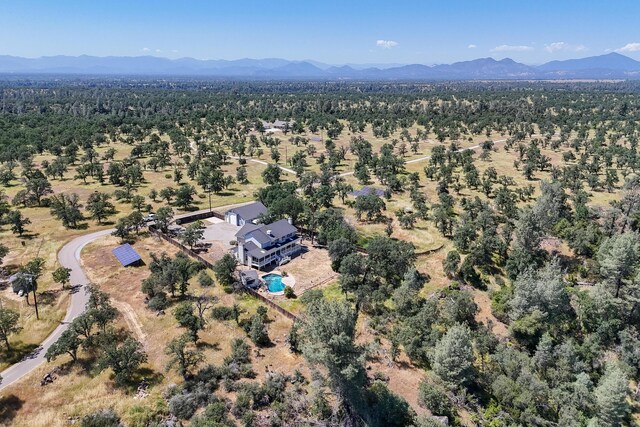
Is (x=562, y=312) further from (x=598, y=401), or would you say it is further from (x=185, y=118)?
(x=185, y=118)

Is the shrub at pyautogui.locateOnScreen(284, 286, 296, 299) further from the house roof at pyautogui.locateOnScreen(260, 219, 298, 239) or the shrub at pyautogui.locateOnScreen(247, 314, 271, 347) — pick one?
the house roof at pyautogui.locateOnScreen(260, 219, 298, 239)

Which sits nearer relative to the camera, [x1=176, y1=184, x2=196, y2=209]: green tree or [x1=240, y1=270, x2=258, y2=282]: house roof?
[x1=240, y1=270, x2=258, y2=282]: house roof

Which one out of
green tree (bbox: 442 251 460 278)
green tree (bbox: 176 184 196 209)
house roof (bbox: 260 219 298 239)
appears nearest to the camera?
green tree (bbox: 442 251 460 278)

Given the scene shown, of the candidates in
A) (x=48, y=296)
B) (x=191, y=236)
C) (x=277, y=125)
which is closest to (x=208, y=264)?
(x=191, y=236)

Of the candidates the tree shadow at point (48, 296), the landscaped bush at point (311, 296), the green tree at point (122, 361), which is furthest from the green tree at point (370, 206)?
the tree shadow at point (48, 296)

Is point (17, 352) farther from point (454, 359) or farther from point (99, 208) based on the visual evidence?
point (454, 359)

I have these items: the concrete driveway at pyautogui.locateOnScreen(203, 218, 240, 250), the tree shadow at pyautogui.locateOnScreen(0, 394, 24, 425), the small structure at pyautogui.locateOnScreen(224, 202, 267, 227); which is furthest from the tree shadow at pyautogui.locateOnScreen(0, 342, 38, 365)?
the small structure at pyautogui.locateOnScreen(224, 202, 267, 227)
